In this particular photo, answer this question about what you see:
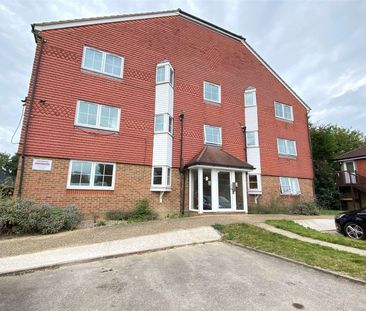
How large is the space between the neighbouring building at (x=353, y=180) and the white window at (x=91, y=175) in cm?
2108

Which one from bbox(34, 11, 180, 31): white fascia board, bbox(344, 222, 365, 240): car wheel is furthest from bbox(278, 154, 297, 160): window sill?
bbox(34, 11, 180, 31): white fascia board

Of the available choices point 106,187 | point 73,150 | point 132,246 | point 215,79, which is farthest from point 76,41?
point 132,246

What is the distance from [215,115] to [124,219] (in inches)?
371

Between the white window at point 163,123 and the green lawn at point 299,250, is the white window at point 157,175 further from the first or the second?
the green lawn at point 299,250

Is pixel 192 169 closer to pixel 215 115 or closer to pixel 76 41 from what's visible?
pixel 215 115

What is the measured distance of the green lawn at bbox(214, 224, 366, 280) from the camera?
5156 millimetres

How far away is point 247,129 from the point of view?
17.9 m

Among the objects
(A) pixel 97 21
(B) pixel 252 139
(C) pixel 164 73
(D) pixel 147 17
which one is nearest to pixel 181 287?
(C) pixel 164 73

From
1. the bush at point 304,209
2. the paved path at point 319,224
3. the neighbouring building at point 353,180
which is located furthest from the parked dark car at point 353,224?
the neighbouring building at point 353,180

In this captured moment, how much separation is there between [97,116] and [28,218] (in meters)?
6.07

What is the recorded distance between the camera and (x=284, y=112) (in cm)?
2008

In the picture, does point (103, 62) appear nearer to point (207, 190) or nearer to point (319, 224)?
point (207, 190)

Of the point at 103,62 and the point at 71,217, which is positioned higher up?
the point at 103,62

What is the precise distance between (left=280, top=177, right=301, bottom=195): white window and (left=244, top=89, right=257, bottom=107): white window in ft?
20.5
